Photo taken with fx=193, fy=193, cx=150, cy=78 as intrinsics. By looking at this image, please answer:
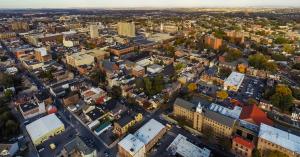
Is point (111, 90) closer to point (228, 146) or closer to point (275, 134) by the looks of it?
point (228, 146)

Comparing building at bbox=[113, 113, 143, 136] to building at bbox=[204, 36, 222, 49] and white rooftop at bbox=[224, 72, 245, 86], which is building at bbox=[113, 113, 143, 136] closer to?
white rooftop at bbox=[224, 72, 245, 86]

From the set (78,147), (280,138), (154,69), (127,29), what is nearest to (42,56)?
(154,69)

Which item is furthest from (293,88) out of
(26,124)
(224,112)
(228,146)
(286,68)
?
(26,124)

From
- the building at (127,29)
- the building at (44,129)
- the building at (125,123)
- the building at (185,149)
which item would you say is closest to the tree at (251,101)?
the building at (185,149)

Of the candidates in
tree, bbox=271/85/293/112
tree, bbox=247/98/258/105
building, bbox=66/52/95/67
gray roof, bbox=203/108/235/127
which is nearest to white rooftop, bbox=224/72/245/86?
tree, bbox=247/98/258/105

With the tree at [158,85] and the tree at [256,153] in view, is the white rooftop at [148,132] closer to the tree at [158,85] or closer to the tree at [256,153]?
the tree at [158,85]

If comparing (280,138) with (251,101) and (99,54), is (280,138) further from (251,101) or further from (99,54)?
(99,54)

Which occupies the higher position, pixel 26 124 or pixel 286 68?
pixel 286 68
